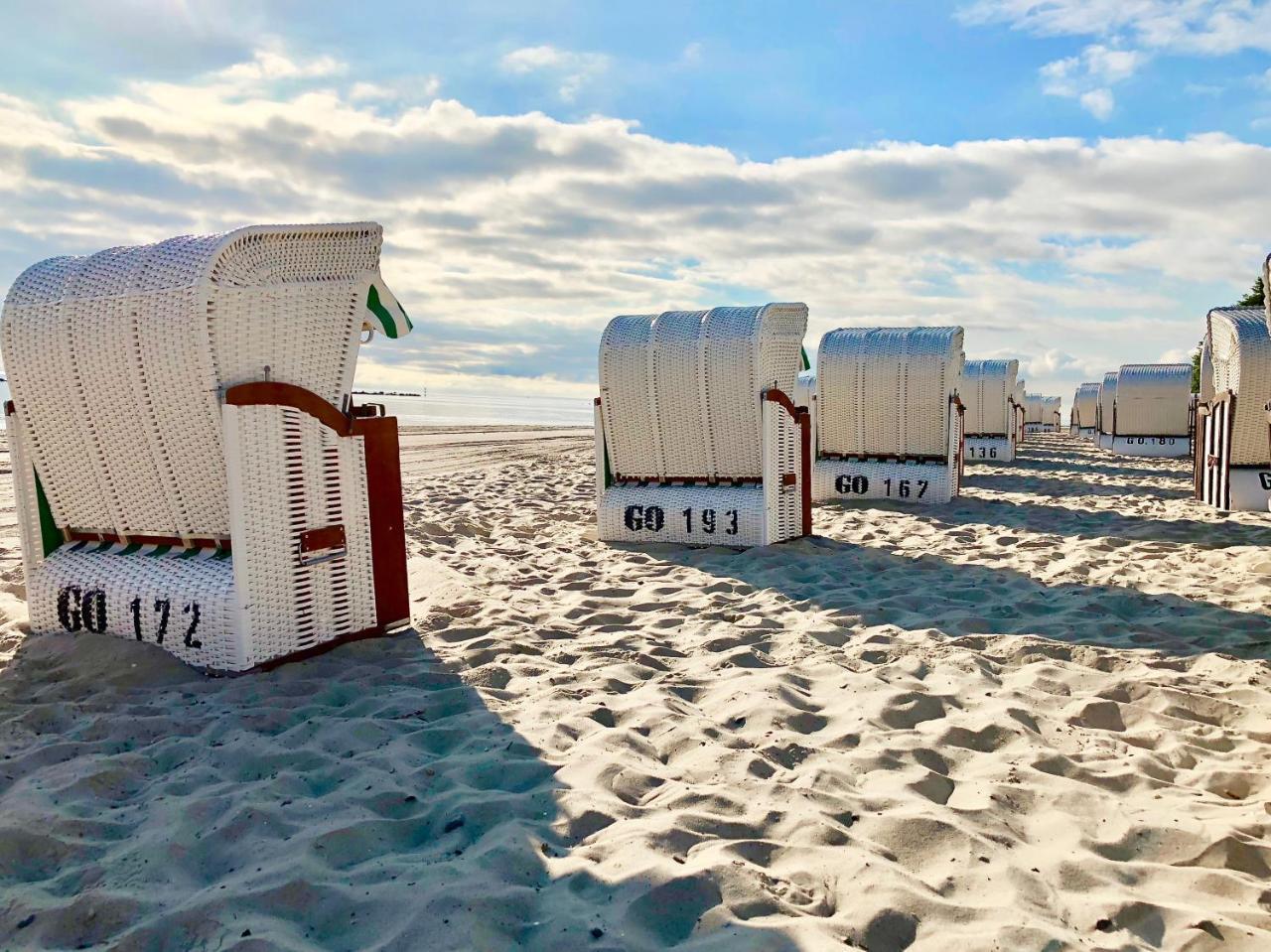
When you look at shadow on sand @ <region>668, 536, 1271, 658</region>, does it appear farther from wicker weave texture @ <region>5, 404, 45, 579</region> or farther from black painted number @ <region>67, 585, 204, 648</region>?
wicker weave texture @ <region>5, 404, 45, 579</region>

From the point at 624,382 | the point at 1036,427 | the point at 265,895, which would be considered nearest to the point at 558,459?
the point at 624,382

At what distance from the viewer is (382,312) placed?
5.27 m

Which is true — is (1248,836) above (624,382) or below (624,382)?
below

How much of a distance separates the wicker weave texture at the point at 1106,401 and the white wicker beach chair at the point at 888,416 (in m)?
14.1

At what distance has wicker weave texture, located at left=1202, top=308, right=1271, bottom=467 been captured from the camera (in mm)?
9859

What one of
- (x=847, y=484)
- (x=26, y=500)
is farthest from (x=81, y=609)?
(x=847, y=484)

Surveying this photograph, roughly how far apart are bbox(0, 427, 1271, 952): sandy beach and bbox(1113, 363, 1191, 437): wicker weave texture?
17867mm

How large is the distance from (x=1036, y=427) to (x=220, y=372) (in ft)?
140

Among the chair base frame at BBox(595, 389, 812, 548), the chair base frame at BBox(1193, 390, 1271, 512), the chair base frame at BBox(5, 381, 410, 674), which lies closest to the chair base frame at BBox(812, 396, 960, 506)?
the chair base frame at BBox(1193, 390, 1271, 512)

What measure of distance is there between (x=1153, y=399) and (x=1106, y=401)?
93.1 inches

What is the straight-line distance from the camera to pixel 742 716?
3.93 m

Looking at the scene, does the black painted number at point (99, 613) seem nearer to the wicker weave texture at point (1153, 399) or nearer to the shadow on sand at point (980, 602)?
the shadow on sand at point (980, 602)

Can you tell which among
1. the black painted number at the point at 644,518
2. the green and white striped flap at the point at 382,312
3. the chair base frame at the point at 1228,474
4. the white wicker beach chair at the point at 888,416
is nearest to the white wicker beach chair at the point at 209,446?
the green and white striped flap at the point at 382,312

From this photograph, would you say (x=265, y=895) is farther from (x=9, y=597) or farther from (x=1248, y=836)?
(x=9, y=597)
